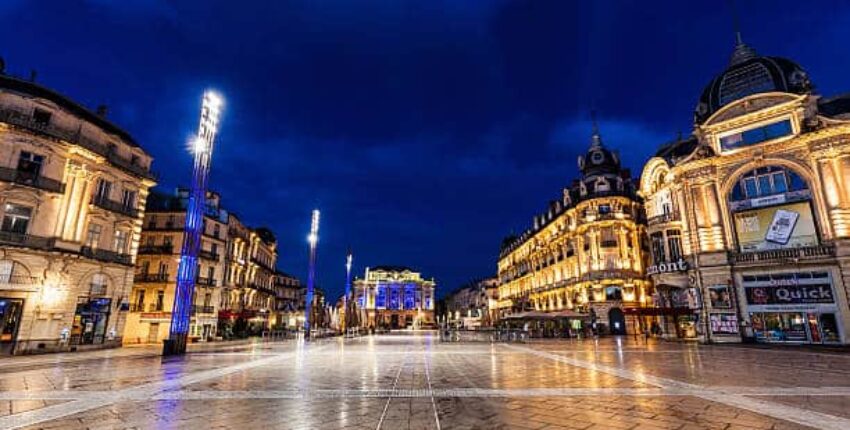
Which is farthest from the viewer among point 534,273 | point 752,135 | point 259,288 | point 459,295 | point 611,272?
point 459,295

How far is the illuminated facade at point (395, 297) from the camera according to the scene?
124312mm

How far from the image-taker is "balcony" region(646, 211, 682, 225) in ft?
105

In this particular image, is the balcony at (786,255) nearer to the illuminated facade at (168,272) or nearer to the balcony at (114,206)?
the illuminated facade at (168,272)

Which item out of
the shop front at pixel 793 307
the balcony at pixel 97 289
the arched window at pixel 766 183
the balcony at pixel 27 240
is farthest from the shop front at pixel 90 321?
the arched window at pixel 766 183

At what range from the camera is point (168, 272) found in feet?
120

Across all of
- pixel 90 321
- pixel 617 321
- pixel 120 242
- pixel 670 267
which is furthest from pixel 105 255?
pixel 617 321

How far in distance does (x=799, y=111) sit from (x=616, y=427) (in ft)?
105

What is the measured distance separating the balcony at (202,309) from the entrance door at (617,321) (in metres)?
42.3

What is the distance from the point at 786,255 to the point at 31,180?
153 feet

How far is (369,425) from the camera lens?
639 cm

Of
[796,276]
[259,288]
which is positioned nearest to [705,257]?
[796,276]

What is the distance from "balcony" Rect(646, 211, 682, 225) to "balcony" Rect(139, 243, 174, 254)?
144ft

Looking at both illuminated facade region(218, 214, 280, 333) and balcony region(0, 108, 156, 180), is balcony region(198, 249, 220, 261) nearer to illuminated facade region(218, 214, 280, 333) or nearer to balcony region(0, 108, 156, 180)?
illuminated facade region(218, 214, 280, 333)

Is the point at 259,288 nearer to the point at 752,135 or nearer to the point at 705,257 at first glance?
the point at 705,257
